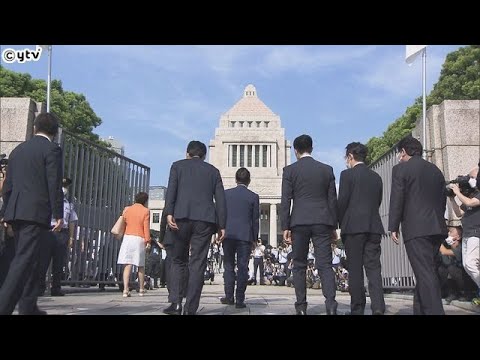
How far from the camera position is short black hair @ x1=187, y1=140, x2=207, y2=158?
257 inches

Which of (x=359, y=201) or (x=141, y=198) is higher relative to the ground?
(x=141, y=198)

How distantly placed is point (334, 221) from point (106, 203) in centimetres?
684

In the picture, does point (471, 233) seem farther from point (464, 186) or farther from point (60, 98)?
point (60, 98)

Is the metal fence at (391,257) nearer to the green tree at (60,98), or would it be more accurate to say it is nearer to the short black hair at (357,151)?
the short black hair at (357,151)

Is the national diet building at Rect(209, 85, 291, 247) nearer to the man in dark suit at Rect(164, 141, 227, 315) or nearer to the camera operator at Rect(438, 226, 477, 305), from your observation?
the camera operator at Rect(438, 226, 477, 305)

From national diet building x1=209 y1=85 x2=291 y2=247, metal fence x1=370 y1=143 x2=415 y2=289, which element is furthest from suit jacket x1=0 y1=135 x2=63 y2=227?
national diet building x1=209 y1=85 x2=291 y2=247

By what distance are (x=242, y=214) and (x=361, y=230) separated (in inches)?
91.1

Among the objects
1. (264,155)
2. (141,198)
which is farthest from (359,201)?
(264,155)

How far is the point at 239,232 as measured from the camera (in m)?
7.99
